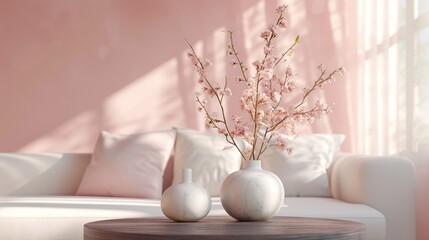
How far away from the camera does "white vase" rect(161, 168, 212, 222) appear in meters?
3.06

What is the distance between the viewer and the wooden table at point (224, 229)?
2584 millimetres

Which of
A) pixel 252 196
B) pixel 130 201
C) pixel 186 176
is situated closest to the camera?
pixel 252 196

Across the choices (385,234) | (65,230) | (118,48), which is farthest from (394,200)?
(118,48)

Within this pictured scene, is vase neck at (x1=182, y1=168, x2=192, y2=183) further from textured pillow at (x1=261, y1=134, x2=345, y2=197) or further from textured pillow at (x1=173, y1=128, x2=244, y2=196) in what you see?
textured pillow at (x1=261, y1=134, x2=345, y2=197)

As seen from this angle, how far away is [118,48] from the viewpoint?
5.35 meters

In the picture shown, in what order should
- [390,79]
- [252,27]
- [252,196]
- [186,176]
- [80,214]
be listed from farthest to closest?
[252,27]
[390,79]
[80,214]
[186,176]
[252,196]

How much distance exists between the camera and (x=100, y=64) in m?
5.33

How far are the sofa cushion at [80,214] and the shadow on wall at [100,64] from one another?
47.1 inches

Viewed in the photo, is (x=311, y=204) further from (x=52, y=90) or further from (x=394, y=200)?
(x=52, y=90)

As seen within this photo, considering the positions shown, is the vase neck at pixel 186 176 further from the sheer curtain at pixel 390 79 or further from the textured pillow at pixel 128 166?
the sheer curtain at pixel 390 79

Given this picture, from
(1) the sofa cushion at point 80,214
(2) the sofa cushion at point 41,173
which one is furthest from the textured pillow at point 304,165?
(2) the sofa cushion at point 41,173

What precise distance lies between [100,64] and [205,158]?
3.45ft

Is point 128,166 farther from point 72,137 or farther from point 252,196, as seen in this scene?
point 252,196

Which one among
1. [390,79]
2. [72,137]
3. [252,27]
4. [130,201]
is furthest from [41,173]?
[390,79]
